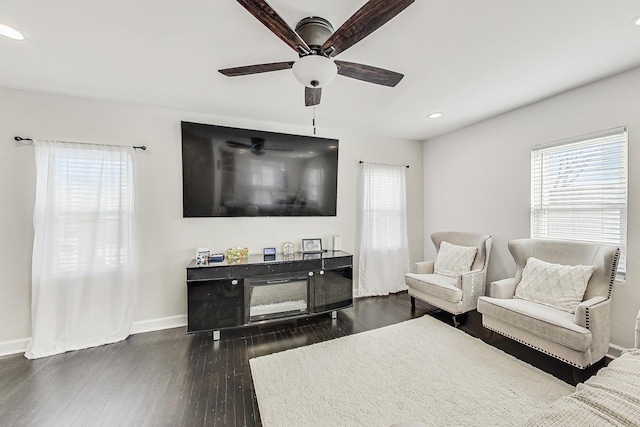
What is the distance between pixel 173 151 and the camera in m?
3.01

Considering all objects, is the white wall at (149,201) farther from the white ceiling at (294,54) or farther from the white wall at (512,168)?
the white wall at (512,168)

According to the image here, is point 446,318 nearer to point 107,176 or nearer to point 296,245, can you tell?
point 296,245

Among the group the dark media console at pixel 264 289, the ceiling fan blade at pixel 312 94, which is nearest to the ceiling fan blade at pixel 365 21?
the ceiling fan blade at pixel 312 94

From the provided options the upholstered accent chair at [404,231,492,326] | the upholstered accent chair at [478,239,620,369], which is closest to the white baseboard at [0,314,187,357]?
the upholstered accent chair at [404,231,492,326]

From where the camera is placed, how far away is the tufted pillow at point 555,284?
7.45 feet

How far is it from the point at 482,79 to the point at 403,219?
89.8 inches

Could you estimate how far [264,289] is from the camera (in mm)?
2920

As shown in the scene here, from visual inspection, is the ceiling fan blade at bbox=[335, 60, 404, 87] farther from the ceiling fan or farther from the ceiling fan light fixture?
the ceiling fan light fixture

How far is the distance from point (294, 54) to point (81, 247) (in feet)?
9.25

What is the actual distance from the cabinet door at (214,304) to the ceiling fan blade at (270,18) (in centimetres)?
230

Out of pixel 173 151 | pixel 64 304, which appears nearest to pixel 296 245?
pixel 173 151

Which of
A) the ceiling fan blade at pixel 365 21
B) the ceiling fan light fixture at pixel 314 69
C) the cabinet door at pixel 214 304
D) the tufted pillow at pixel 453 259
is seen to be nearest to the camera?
the ceiling fan blade at pixel 365 21

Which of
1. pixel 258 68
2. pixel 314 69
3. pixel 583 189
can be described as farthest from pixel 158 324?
pixel 583 189

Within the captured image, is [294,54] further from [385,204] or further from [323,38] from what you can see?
[385,204]
